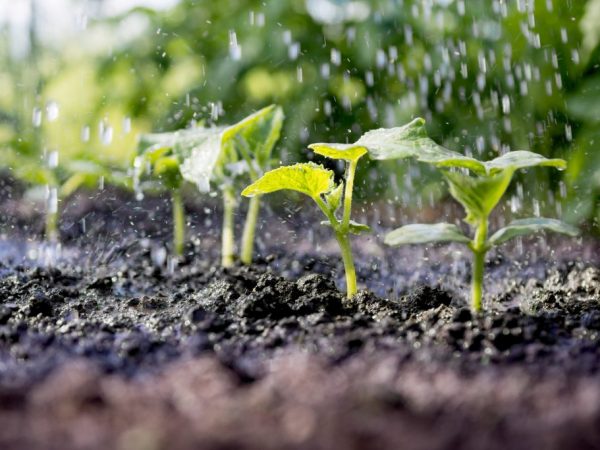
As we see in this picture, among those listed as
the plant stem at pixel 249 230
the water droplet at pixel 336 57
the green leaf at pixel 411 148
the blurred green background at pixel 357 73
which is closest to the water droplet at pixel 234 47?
the blurred green background at pixel 357 73

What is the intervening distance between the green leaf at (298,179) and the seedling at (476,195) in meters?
0.14

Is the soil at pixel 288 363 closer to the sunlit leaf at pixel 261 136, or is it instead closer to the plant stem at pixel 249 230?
the plant stem at pixel 249 230

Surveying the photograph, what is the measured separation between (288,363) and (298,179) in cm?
52

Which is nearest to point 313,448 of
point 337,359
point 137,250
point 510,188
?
point 337,359

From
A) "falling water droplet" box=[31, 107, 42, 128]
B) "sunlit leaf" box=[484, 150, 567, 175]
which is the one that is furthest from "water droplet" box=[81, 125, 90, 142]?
"sunlit leaf" box=[484, 150, 567, 175]

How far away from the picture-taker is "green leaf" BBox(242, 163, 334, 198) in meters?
1.22

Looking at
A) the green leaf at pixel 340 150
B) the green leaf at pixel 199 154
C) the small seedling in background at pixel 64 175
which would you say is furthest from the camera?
the small seedling in background at pixel 64 175

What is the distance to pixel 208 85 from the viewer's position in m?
3.38

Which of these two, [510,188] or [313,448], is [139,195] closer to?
[510,188]

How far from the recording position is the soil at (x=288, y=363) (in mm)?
540

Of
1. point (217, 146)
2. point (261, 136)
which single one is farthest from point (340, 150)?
point (261, 136)

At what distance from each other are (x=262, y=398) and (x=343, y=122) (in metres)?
2.86

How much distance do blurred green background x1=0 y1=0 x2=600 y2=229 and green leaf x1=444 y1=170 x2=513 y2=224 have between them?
64.2 inches

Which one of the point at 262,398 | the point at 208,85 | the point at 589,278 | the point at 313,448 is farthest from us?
the point at 208,85
